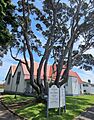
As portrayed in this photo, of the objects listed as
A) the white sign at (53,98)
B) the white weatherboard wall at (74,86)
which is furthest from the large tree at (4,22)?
the white weatherboard wall at (74,86)

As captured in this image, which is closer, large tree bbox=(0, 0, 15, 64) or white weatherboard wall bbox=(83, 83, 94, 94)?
large tree bbox=(0, 0, 15, 64)

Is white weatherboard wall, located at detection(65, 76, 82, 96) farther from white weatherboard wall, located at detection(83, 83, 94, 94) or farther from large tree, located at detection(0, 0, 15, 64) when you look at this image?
large tree, located at detection(0, 0, 15, 64)

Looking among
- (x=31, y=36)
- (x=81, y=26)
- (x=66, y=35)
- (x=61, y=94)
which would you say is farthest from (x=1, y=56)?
(x=61, y=94)

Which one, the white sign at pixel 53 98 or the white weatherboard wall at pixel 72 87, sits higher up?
the white weatherboard wall at pixel 72 87

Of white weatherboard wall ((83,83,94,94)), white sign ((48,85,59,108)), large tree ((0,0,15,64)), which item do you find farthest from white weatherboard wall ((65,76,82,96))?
white sign ((48,85,59,108))

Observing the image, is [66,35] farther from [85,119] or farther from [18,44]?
[85,119]

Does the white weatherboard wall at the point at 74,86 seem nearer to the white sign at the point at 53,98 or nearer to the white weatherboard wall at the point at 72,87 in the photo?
the white weatherboard wall at the point at 72,87

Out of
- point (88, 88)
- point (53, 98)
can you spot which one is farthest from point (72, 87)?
point (53, 98)

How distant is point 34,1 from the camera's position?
842 inches

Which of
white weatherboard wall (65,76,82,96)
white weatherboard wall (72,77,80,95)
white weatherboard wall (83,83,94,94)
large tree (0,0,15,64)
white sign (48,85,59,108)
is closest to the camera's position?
white sign (48,85,59,108)

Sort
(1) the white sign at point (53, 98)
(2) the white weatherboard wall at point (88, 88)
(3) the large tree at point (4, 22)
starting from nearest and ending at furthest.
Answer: (1) the white sign at point (53, 98) < (3) the large tree at point (4, 22) < (2) the white weatherboard wall at point (88, 88)

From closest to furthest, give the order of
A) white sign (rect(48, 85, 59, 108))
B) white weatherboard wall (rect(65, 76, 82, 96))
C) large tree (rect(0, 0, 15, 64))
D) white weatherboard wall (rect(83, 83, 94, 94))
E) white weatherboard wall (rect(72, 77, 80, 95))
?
1. white sign (rect(48, 85, 59, 108))
2. large tree (rect(0, 0, 15, 64))
3. white weatherboard wall (rect(65, 76, 82, 96))
4. white weatherboard wall (rect(72, 77, 80, 95))
5. white weatherboard wall (rect(83, 83, 94, 94))

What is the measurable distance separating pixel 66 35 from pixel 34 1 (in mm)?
5661

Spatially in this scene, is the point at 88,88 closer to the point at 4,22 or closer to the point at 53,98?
the point at 53,98
